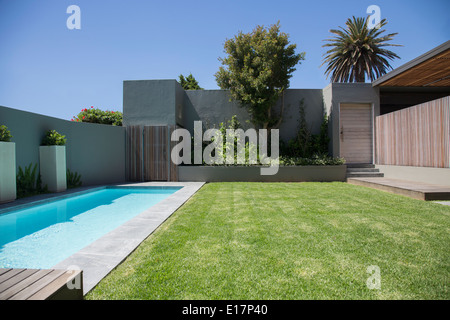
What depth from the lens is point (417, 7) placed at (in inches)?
284

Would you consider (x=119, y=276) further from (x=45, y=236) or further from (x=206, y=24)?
(x=206, y=24)

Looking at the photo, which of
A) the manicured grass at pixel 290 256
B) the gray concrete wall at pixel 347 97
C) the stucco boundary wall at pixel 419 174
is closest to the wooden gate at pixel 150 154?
the manicured grass at pixel 290 256

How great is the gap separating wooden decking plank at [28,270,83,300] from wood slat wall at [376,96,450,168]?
8019 mm

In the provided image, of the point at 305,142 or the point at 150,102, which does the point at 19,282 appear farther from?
the point at 305,142

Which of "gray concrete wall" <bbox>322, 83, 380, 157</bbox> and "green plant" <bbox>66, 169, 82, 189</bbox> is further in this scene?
"gray concrete wall" <bbox>322, 83, 380, 157</bbox>

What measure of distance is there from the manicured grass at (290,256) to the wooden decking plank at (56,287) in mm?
249

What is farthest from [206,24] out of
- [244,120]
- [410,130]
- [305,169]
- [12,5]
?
[410,130]

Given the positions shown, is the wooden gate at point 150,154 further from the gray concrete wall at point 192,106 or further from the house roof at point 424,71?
the house roof at point 424,71

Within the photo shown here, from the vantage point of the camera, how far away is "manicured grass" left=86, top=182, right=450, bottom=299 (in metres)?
1.84

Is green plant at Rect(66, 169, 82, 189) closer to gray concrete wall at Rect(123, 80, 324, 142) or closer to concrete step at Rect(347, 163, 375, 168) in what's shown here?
gray concrete wall at Rect(123, 80, 324, 142)

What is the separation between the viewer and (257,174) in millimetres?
9070

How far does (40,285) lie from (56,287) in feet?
0.42

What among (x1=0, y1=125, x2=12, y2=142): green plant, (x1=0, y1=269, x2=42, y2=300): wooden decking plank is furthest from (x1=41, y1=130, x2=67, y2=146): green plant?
(x1=0, y1=269, x2=42, y2=300): wooden decking plank

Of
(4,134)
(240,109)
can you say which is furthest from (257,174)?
(4,134)
